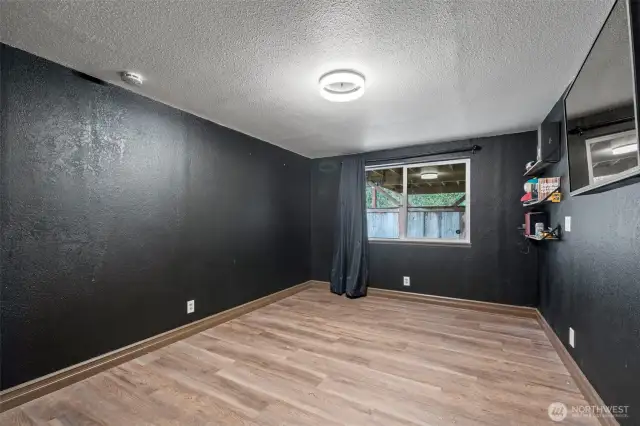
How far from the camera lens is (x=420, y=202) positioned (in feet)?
13.3

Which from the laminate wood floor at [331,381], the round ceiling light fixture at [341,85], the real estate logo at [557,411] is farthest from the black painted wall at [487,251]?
the round ceiling light fixture at [341,85]

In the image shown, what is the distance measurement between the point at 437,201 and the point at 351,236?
4.48 ft

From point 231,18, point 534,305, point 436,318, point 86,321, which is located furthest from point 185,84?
point 534,305

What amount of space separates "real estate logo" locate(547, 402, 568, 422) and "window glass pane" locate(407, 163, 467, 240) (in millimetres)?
2321

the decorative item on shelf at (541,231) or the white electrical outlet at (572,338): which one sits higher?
the decorative item on shelf at (541,231)

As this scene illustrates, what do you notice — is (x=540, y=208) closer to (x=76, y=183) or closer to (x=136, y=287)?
(x=136, y=287)

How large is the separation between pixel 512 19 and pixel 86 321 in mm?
3324

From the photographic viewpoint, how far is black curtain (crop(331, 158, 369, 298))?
415 centimetres

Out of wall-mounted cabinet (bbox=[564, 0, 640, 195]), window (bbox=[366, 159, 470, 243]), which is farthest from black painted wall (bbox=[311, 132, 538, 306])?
wall-mounted cabinet (bbox=[564, 0, 640, 195])

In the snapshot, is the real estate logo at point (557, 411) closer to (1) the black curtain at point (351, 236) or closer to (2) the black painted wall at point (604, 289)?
(2) the black painted wall at point (604, 289)

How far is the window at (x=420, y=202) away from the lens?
3.85 m

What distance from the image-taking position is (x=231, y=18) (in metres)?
1.46

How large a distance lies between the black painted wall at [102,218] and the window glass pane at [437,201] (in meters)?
2.46

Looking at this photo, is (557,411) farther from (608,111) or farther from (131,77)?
(131,77)
